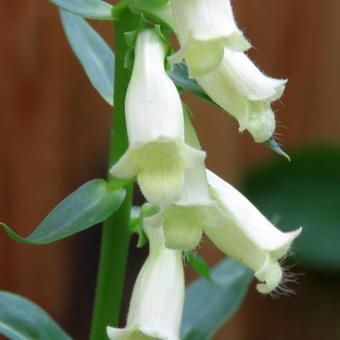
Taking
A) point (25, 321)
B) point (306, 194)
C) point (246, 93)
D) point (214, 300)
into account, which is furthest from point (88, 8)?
point (306, 194)

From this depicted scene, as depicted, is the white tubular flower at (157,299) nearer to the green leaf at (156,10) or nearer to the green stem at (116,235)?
the green stem at (116,235)

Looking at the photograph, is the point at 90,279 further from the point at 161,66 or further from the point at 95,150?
the point at 161,66

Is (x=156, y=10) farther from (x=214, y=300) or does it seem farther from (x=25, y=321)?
(x=214, y=300)

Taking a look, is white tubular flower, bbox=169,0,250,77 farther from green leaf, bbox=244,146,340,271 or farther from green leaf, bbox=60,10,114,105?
green leaf, bbox=244,146,340,271

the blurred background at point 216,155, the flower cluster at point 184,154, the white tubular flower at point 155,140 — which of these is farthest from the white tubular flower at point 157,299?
the blurred background at point 216,155

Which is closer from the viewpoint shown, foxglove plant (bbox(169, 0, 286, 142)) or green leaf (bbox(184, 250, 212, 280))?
foxglove plant (bbox(169, 0, 286, 142))

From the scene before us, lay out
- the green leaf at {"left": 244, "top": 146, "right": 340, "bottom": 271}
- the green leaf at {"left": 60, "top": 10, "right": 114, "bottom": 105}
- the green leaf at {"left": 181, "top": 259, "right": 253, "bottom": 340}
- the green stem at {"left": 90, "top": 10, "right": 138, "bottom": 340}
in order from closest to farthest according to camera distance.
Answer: the green stem at {"left": 90, "top": 10, "right": 138, "bottom": 340} → the green leaf at {"left": 60, "top": 10, "right": 114, "bottom": 105} → the green leaf at {"left": 181, "top": 259, "right": 253, "bottom": 340} → the green leaf at {"left": 244, "top": 146, "right": 340, "bottom": 271}

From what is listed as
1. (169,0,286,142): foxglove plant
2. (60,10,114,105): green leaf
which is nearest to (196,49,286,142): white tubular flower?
(169,0,286,142): foxglove plant
